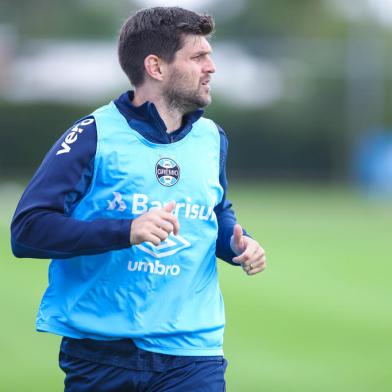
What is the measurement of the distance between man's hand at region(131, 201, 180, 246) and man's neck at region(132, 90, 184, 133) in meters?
0.69

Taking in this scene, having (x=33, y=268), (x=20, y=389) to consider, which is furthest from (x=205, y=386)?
(x=33, y=268)

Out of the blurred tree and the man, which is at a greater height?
the blurred tree

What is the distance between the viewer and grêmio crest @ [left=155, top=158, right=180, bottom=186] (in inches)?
176

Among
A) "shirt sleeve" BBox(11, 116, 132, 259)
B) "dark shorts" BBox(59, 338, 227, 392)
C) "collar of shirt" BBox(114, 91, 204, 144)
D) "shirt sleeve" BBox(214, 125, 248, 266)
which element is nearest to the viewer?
"shirt sleeve" BBox(11, 116, 132, 259)

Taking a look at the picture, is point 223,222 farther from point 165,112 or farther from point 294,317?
point 294,317

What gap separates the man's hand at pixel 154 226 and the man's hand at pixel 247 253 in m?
0.50

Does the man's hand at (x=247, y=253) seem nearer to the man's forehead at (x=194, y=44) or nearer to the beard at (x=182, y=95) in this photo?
the beard at (x=182, y=95)

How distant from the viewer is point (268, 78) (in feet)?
108

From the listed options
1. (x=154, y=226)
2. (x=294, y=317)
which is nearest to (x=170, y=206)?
(x=154, y=226)

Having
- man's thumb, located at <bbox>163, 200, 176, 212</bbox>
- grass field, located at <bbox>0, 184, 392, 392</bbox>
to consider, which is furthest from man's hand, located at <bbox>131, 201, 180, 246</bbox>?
grass field, located at <bbox>0, 184, 392, 392</bbox>

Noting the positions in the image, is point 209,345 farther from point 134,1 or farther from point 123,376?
point 134,1

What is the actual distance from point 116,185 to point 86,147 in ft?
0.65

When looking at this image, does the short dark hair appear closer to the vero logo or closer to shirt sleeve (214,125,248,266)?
shirt sleeve (214,125,248,266)

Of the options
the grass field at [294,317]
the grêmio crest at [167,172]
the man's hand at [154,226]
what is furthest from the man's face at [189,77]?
the grass field at [294,317]
